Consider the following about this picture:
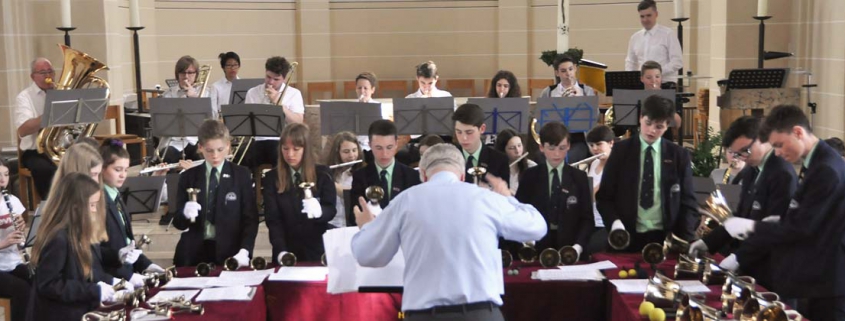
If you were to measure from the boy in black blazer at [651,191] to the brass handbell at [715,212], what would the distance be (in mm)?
190

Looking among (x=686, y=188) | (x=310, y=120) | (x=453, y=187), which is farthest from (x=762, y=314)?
(x=310, y=120)

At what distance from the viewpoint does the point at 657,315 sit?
4754 millimetres

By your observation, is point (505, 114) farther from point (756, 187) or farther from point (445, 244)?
point (445, 244)

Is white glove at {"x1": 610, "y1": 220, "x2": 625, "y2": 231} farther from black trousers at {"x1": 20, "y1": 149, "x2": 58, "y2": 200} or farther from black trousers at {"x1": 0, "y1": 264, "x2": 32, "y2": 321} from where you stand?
black trousers at {"x1": 20, "y1": 149, "x2": 58, "y2": 200}

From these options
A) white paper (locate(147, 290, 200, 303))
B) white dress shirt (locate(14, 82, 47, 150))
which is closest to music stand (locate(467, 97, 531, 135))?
white paper (locate(147, 290, 200, 303))

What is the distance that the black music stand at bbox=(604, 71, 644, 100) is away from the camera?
401 inches

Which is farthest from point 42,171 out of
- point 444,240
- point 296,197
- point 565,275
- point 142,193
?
point 444,240

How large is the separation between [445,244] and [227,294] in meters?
1.49

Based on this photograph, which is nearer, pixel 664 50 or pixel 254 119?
pixel 254 119

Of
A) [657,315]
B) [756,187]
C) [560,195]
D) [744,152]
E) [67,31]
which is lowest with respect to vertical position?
[657,315]

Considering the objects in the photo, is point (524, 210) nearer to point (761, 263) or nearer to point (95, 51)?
point (761, 263)

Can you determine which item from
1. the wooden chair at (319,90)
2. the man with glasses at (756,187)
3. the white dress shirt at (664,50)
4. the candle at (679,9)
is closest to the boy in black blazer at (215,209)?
the man with glasses at (756,187)

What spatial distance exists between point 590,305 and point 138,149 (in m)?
6.90

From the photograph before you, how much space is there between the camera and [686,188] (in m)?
6.25
